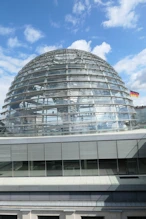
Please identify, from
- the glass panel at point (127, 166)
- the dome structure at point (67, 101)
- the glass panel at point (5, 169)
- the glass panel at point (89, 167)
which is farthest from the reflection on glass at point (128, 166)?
the glass panel at point (5, 169)

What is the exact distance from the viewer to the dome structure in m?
22.0

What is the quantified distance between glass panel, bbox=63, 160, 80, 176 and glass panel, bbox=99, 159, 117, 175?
1988mm

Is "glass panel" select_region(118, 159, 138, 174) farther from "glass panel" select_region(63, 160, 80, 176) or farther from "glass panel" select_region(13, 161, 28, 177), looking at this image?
"glass panel" select_region(13, 161, 28, 177)

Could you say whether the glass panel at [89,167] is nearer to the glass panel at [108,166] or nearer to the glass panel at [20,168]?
the glass panel at [108,166]

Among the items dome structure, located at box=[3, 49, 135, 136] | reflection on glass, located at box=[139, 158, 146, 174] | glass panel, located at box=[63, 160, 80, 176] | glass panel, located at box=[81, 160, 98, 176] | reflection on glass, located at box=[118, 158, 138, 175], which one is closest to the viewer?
reflection on glass, located at box=[139, 158, 146, 174]

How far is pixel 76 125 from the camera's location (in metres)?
21.9

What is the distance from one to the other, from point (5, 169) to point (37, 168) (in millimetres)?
3012

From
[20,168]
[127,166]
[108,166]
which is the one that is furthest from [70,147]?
[127,166]

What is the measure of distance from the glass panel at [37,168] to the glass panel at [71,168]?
200cm

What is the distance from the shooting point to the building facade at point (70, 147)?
14000mm

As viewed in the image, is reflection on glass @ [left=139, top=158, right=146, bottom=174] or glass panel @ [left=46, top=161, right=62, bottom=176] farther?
glass panel @ [left=46, top=161, right=62, bottom=176]

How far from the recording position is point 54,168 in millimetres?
17625

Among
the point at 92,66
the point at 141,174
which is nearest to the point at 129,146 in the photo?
the point at 141,174

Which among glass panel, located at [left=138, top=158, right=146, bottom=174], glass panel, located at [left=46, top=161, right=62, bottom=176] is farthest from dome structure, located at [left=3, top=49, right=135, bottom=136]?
glass panel, located at [left=138, top=158, right=146, bottom=174]
